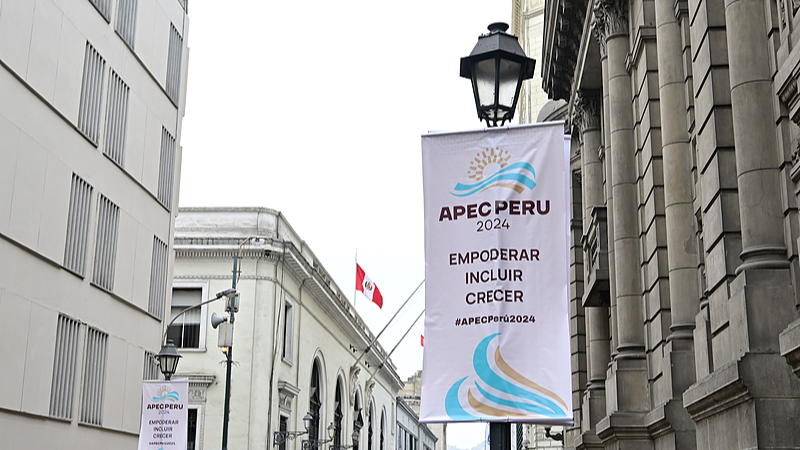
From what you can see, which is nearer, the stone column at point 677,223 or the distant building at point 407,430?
the stone column at point 677,223

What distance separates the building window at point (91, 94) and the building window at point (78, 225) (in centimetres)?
144

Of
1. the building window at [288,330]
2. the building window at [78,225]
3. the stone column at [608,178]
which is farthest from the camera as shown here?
the building window at [288,330]

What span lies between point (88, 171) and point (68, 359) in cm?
507

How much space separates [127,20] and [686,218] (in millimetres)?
19368

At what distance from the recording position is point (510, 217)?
27.6 feet

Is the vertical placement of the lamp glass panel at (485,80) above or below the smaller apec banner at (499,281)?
A: above

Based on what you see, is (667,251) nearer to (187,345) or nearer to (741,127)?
(741,127)

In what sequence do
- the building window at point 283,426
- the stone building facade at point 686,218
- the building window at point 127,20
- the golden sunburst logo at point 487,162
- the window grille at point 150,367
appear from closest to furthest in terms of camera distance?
the golden sunburst logo at point 487,162 → the stone building facade at point 686,218 → the building window at point 127,20 → the window grille at point 150,367 → the building window at point 283,426

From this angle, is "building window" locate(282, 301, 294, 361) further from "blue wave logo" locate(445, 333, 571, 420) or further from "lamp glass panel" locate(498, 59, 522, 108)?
"blue wave logo" locate(445, 333, 571, 420)

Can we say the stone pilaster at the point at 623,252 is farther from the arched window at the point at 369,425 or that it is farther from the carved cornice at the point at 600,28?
the arched window at the point at 369,425

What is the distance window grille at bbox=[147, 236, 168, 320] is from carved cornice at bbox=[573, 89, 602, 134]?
46.5ft

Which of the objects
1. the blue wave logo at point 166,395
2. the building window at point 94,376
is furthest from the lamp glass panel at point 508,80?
the building window at point 94,376

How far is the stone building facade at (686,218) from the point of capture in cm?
938

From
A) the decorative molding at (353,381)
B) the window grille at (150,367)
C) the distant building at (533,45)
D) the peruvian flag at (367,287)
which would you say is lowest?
the window grille at (150,367)
